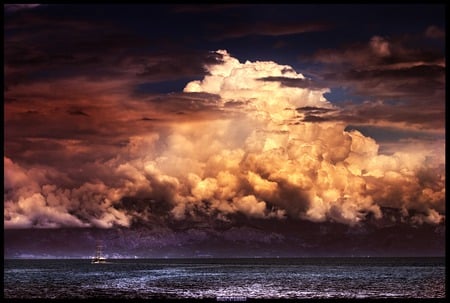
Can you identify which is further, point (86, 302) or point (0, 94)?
point (86, 302)

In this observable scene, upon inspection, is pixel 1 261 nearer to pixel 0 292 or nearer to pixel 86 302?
pixel 0 292

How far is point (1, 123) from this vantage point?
2169 inches

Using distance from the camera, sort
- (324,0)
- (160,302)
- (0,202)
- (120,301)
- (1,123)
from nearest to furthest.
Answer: (324,0) < (0,202) < (1,123) < (160,302) < (120,301)

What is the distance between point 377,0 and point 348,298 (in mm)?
68742

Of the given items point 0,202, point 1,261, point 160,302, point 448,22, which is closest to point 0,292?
point 1,261

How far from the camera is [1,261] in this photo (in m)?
55.1

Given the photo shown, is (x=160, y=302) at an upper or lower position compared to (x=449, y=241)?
lower

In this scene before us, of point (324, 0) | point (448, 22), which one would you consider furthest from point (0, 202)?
point (448, 22)

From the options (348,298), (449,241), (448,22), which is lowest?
(348,298)

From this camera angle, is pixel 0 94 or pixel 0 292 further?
pixel 0 292

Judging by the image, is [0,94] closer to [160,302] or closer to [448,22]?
[448,22]

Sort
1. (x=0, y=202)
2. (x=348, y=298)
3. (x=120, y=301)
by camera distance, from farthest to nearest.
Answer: (x=348, y=298), (x=120, y=301), (x=0, y=202)

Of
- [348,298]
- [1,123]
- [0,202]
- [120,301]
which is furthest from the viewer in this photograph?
[348,298]

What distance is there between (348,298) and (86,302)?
39.9 meters
